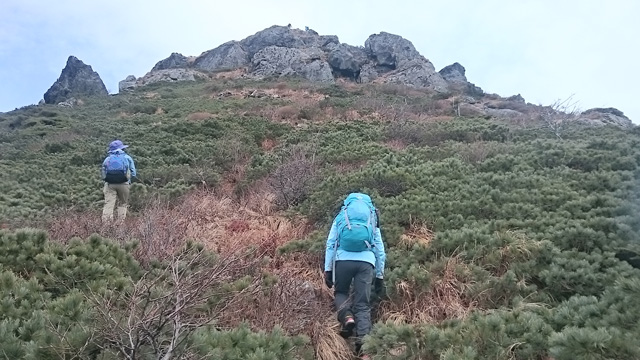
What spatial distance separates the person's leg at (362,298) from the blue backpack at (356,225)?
8.0 inches

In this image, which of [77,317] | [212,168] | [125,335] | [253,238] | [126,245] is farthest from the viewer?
[212,168]

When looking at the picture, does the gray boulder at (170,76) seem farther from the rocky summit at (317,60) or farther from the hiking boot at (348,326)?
the hiking boot at (348,326)

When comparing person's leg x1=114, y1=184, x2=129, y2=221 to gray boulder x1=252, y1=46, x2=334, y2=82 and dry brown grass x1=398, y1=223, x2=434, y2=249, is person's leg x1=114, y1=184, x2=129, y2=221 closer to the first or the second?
dry brown grass x1=398, y1=223, x2=434, y2=249

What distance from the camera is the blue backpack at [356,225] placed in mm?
5020

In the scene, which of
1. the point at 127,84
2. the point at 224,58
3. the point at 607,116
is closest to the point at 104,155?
the point at 607,116

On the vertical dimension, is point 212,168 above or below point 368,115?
below

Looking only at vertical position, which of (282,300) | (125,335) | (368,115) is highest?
(368,115)

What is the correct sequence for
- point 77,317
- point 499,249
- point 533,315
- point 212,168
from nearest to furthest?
point 77,317, point 533,315, point 499,249, point 212,168

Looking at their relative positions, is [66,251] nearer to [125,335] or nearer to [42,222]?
[125,335]

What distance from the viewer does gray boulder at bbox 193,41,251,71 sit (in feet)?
160

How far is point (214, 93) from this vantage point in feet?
104

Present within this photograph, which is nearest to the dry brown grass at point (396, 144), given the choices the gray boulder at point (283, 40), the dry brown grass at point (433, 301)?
the dry brown grass at point (433, 301)

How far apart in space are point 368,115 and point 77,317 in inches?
673

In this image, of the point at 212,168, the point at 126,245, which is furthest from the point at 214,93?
the point at 126,245
